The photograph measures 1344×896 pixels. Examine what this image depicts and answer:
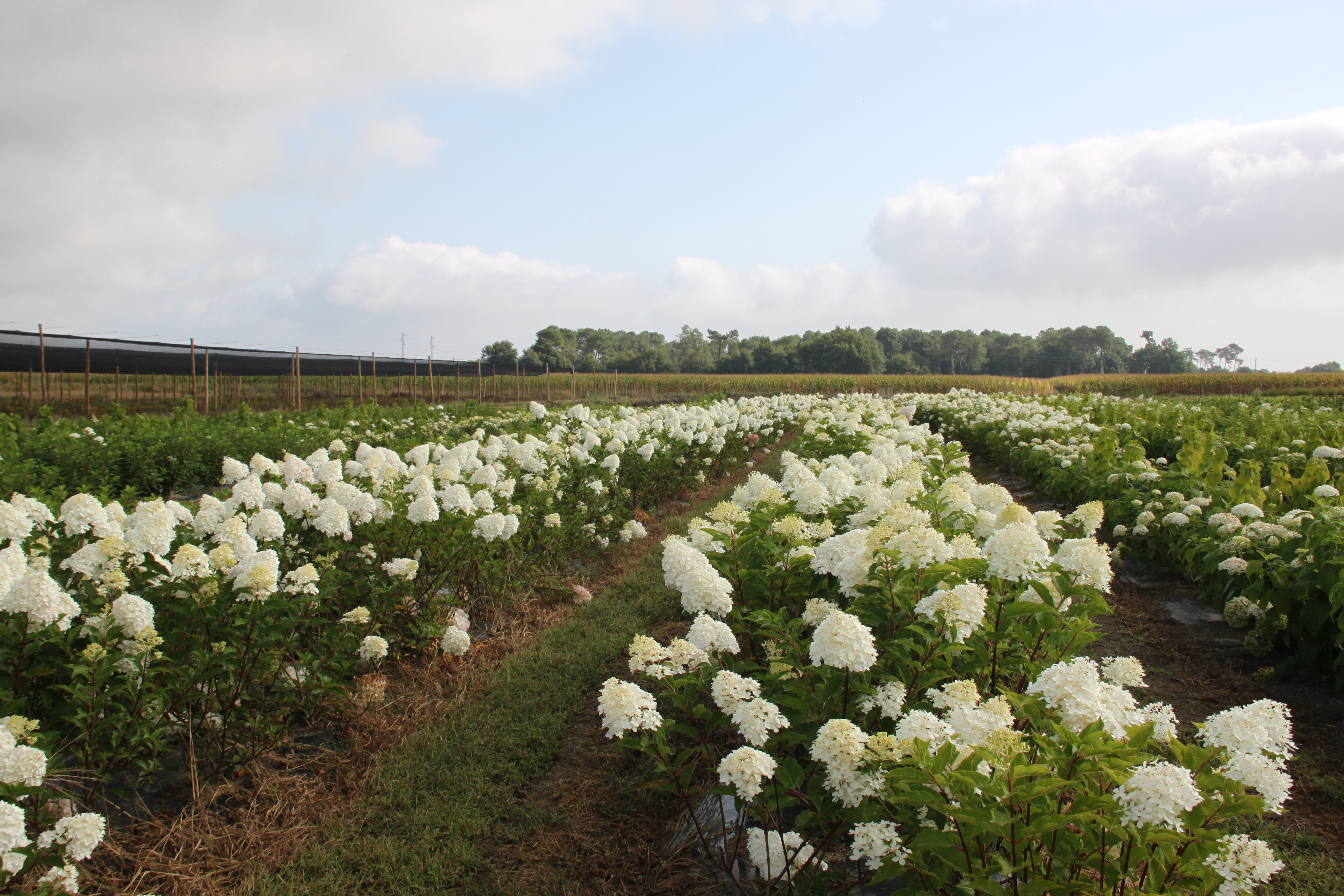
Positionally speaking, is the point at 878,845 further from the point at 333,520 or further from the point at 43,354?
the point at 43,354

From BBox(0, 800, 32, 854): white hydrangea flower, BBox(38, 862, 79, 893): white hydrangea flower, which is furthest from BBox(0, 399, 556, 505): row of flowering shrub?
BBox(0, 800, 32, 854): white hydrangea flower

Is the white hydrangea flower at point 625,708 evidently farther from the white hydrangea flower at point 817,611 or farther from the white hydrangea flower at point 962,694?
the white hydrangea flower at point 962,694

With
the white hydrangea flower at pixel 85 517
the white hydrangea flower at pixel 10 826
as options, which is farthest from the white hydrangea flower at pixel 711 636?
the white hydrangea flower at pixel 85 517

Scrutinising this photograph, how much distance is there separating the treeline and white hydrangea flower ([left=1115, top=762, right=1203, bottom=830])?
7787cm

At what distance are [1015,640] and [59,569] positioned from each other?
3.82 meters

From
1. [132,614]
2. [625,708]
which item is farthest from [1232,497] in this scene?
[132,614]

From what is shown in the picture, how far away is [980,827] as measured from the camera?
154cm

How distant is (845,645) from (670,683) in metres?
0.72

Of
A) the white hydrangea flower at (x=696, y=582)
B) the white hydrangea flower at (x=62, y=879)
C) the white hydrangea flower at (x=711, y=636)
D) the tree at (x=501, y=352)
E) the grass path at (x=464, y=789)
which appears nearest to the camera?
the white hydrangea flower at (x=62, y=879)

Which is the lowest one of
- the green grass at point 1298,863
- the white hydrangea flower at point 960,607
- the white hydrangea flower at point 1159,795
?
the green grass at point 1298,863

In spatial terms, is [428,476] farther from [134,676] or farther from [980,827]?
[980,827]

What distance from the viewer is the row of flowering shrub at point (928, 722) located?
158cm

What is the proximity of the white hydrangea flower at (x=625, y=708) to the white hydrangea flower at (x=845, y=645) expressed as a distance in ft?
1.93

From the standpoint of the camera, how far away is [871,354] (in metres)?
80.0
